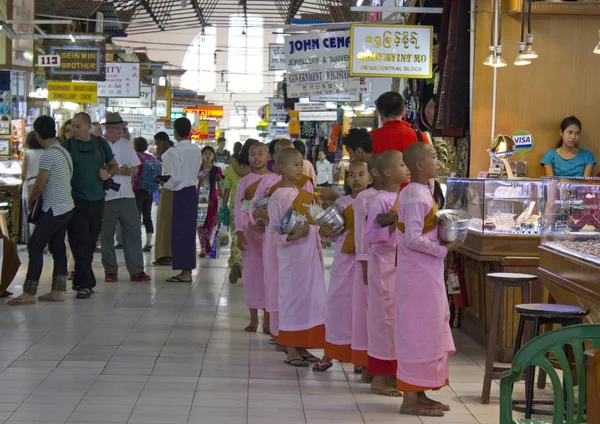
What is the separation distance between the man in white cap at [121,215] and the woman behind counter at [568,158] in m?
4.65

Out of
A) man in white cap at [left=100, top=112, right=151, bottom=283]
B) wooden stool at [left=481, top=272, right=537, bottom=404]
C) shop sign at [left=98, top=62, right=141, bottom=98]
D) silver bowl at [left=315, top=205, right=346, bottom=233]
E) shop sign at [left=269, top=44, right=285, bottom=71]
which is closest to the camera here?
wooden stool at [left=481, top=272, right=537, bottom=404]

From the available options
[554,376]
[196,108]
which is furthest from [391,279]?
[196,108]

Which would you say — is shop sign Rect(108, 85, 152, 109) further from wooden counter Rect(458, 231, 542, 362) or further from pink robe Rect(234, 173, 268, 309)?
wooden counter Rect(458, 231, 542, 362)

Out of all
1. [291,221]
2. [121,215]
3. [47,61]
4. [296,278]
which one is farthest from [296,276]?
[47,61]

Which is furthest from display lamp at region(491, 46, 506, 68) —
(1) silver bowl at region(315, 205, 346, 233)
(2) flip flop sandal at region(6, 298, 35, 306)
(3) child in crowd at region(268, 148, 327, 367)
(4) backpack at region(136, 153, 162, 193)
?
(4) backpack at region(136, 153, 162, 193)

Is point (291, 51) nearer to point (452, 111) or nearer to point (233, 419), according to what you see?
point (452, 111)

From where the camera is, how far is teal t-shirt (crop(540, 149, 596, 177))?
989cm

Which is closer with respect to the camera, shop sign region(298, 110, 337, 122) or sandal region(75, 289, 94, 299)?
sandal region(75, 289, 94, 299)

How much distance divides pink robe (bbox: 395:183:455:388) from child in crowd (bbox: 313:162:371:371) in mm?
935

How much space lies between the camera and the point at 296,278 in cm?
724

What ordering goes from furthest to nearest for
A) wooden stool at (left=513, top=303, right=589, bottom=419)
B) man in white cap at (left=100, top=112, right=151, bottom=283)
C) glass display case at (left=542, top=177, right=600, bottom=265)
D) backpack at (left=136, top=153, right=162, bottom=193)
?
backpack at (left=136, top=153, right=162, bottom=193) → man in white cap at (left=100, top=112, right=151, bottom=283) → glass display case at (left=542, top=177, right=600, bottom=265) → wooden stool at (left=513, top=303, right=589, bottom=419)

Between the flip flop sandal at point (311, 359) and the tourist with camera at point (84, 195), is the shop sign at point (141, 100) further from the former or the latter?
the flip flop sandal at point (311, 359)

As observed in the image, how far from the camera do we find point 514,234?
784 cm

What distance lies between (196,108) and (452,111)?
1490 inches
